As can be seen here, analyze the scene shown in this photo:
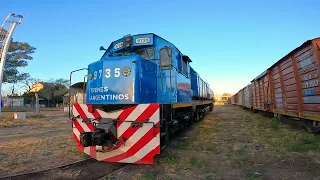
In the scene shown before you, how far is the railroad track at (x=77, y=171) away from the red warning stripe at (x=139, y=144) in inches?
8.3

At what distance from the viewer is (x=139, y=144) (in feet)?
15.8

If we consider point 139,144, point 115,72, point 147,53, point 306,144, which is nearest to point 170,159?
point 139,144

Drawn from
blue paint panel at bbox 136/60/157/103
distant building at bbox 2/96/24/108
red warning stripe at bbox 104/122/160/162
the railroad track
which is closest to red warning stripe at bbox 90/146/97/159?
the railroad track

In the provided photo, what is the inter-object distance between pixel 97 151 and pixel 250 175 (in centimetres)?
282

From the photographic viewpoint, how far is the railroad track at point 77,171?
4.35 m

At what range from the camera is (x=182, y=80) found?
7730mm

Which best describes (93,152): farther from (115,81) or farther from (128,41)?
(128,41)

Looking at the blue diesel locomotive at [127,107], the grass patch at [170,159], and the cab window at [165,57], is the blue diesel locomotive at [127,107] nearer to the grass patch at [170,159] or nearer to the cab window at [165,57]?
the cab window at [165,57]

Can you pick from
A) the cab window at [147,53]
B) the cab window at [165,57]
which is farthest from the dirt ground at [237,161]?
the cab window at [147,53]

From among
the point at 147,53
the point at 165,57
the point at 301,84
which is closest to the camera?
the point at 165,57

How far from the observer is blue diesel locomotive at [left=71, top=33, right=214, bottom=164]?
4.76m

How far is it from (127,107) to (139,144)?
796 millimetres

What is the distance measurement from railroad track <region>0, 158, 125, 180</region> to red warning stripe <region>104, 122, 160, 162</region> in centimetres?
21

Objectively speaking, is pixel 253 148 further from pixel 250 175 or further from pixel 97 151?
pixel 97 151
